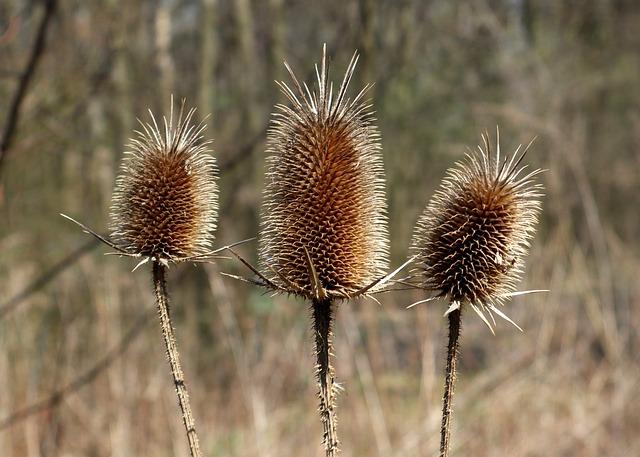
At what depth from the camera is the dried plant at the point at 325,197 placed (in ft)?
6.43

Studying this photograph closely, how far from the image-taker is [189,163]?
2.01 m

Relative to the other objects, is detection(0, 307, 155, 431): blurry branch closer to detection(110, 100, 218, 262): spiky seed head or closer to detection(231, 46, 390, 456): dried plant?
detection(110, 100, 218, 262): spiky seed head

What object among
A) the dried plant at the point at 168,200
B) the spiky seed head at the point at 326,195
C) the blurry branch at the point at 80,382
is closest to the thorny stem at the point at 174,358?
the dried plant at the point at 168,200

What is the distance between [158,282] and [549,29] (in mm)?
16125

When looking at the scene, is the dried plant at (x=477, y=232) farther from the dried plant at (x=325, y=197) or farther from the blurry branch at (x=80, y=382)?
the blurry branch at (x=80, y=382)

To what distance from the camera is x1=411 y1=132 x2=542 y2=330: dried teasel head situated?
1931 mm

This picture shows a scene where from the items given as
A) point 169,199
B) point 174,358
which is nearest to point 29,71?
point 169,199

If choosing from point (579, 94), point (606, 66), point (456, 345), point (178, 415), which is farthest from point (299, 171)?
point (606, 66)

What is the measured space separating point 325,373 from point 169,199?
614mm

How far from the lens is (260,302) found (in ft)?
29.2

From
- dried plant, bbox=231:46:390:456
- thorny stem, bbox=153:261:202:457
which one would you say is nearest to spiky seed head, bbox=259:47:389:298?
dried plant, bbox=231:46:390:456

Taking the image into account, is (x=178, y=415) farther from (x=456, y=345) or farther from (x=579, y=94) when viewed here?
(x=579, y=94)

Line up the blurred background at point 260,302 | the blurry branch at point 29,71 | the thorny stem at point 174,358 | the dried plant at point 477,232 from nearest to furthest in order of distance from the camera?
the thorny stem at point 174,358
the dried plant at point 477,232
the blurry branch at point 29,71
the blurred background at point 260,302

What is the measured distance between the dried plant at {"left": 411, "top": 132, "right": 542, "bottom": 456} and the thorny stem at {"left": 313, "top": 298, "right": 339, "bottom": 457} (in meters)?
0.26
